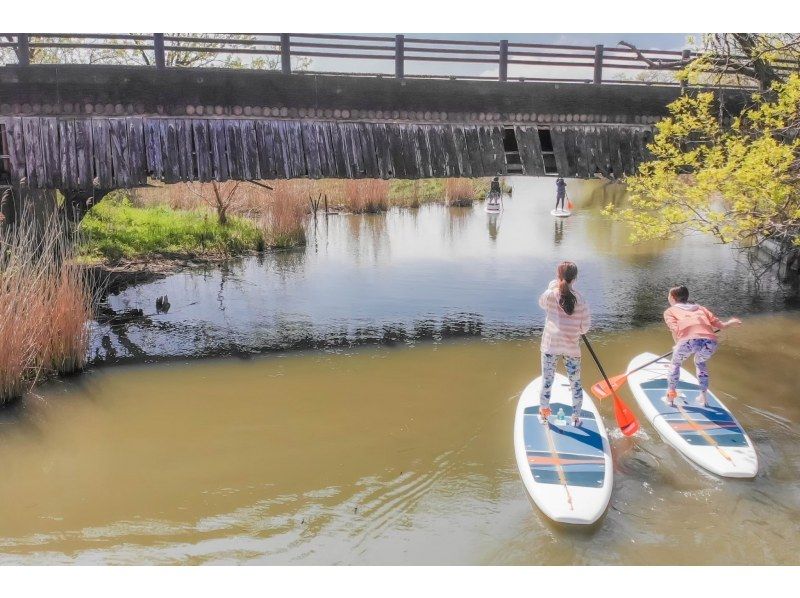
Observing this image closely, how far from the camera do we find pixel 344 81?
11.5 metres

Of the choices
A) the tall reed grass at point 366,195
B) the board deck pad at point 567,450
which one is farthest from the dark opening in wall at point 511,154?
the tall reed grass at point 366,195

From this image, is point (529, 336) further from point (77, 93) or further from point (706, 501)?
point (77, 93)

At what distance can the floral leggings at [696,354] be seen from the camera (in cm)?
751

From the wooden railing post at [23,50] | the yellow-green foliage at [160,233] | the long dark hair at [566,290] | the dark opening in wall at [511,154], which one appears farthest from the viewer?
the yellow-green foliage at [160,233]

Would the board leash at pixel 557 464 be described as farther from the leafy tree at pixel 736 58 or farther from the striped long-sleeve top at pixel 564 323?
the leafy tree at pixel 736 58

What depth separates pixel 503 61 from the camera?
478 inches

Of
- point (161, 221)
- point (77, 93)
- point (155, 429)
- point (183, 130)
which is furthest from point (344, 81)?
point (161, 221)

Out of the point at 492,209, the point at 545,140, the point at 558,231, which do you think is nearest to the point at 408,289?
the point at 545,140

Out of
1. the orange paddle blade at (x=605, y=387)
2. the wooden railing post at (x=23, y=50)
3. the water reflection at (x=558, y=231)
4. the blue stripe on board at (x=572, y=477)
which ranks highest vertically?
the wooden railing post at (x=23, y=50)

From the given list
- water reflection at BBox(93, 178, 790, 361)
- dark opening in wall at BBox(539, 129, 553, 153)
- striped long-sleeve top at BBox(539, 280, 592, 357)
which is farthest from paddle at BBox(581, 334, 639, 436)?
dark opening in wall at BBox(539, 129, 553, 153)

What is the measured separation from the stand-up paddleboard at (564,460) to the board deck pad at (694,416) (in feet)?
2.91

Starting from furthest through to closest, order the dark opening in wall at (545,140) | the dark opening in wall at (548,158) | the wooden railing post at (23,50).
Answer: the dark opening in wall at (545,140) → the dark opening in wall at (548,158) → the wooden railing post at (23,50)

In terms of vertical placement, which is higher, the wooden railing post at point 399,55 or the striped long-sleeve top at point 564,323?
the wooden railing post at point 399,55

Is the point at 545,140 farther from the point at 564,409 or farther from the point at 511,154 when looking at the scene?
the point at 564,409
